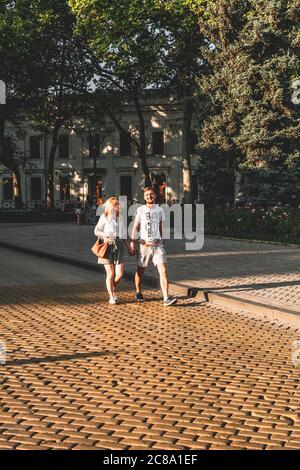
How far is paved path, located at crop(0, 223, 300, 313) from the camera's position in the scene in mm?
12008

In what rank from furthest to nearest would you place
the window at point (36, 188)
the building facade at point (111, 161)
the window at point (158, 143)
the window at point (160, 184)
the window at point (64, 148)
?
1. the window at point (36, 188)
2. the window at point (64, 148)
3. the window at point (158, 143)
4. the window at point (160, 184)
5. the building facade at point (111, 161)

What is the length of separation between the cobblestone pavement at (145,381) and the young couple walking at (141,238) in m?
0.88

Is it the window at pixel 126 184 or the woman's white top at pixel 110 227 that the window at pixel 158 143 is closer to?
the window at pixel 126 184

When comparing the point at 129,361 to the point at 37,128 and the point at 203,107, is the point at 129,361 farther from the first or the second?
the point at 37,128

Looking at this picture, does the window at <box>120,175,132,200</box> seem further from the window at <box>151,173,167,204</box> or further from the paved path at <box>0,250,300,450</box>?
the paved path at <box>0,250,300,450</box>

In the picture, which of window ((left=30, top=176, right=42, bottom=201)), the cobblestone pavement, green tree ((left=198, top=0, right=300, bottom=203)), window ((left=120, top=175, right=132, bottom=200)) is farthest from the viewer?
window ((left=30, top=176, right=42, bottom=201))

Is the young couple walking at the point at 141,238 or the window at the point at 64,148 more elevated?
the window at the point at 64,148

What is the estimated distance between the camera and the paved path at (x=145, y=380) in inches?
189

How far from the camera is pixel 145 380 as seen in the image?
626 cm

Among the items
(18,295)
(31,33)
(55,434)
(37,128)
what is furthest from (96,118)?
(55,434)

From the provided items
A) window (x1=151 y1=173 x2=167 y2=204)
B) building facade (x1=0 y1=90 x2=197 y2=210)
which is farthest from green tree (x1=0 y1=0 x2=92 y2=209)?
window (x1=151 y1=173 x2=167 y2=204)

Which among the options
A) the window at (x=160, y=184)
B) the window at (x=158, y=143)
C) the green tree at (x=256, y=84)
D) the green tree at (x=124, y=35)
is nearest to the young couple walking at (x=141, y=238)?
the green tree at (x=256, y=84)

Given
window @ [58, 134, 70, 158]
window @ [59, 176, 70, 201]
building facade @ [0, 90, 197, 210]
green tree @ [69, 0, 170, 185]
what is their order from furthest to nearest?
window @ [58, 134, 70, 158], window @ [59, 176, 70, 201], building facade @ [0, 90, 197, 210], green tree @ [69, 0, 170, 185]

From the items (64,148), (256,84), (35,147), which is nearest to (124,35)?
(256,84)
